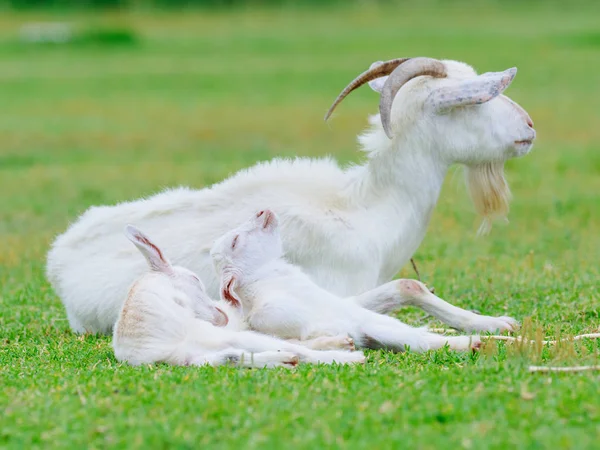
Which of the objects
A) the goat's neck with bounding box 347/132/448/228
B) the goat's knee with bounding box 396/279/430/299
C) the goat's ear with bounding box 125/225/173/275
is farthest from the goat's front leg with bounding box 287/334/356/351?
the goat's neck with bounding box 347/132/448/228

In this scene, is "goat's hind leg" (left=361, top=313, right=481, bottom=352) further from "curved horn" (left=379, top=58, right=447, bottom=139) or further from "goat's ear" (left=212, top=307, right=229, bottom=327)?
"curved horn" (left=379, top=58, right=447, bottom=139)

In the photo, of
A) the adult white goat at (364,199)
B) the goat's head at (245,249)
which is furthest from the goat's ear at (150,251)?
the adult white goat at (364,199)

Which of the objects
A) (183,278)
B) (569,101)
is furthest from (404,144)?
(569,101)

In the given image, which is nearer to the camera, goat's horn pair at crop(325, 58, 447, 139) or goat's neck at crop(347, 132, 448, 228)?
goat's horn pair at crop(325, 58, 447, 139)

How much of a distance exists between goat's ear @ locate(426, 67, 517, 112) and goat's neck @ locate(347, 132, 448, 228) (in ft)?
0.98

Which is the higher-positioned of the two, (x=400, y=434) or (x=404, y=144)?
(x=404, y=144)

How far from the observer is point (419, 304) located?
639 centimetres

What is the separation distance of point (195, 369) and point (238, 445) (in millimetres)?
1211

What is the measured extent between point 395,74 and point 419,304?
1.35 metres

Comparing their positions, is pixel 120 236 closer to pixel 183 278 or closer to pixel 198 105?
pixel 183 278

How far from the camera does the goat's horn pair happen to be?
6.59 metres

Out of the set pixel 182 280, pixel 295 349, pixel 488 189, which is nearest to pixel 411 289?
pixel 295 349

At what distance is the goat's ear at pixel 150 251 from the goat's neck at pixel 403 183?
1.45 metres

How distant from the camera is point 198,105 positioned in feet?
82.1
